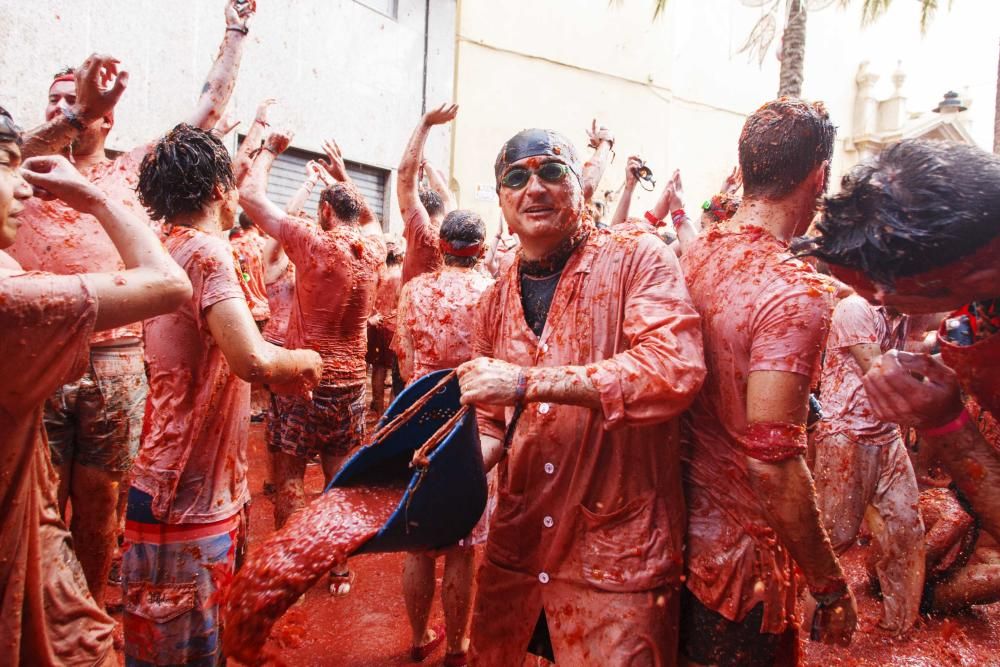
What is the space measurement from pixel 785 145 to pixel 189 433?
8.39ft

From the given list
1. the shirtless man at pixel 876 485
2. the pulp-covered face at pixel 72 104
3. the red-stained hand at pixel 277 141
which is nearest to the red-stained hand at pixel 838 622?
the shirtless man at pixel 876 485

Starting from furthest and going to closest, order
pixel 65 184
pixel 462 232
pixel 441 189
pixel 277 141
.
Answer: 1. pixel 441 189
2. pixel 277 141
3. pixel 462 232
4. pixel 65 184

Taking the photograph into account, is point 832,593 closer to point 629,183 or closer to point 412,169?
point 629,183

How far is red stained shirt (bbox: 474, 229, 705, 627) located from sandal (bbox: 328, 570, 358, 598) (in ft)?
8.54

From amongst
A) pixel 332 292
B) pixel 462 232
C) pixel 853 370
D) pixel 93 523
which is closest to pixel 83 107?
pixel 332 292

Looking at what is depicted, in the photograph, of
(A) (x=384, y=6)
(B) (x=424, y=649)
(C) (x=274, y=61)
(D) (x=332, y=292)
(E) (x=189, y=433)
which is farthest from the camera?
(A) (x=384, y=6)

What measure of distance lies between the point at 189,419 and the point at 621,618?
185 centimetres

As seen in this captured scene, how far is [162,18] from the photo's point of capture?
8992 millimetres

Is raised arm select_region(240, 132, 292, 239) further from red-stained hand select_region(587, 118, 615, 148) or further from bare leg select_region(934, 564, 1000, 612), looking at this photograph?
bare leg select_region(934, 564, 1000, 612)

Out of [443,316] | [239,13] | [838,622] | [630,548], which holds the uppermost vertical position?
[239,13]

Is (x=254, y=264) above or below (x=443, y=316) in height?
above

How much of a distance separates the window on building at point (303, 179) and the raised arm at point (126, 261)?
798 centimetres

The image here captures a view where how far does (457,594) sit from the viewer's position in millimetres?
3574

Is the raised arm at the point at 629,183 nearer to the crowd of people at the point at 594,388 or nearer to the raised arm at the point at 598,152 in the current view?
the raised arm at the point at 598,152
